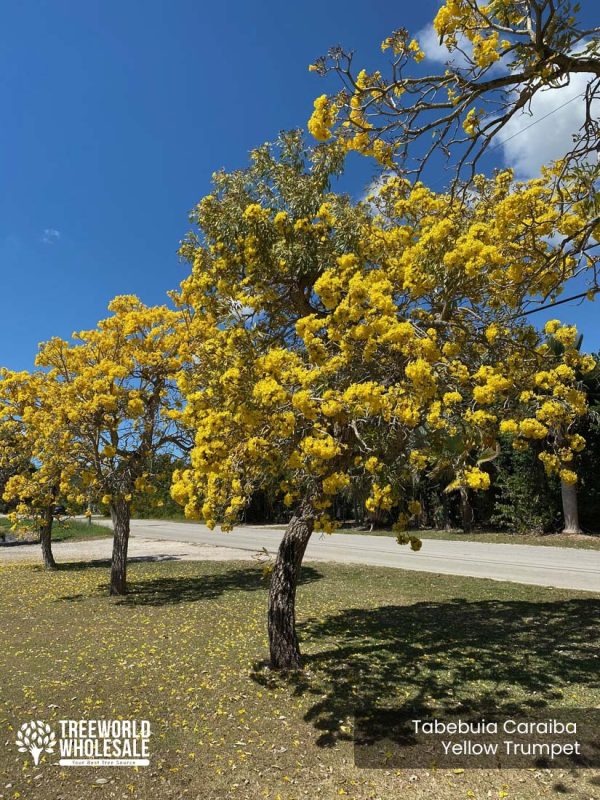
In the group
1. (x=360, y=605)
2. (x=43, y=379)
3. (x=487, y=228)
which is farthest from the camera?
(x=43, y=379)

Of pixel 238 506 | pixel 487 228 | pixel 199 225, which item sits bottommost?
pixel 238 506

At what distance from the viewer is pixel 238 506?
4609mm

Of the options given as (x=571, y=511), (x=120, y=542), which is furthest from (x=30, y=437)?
(x=571, y=511)

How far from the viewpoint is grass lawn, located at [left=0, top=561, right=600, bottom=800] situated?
3.59 m

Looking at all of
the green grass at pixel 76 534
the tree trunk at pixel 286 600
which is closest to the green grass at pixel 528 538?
the tree trunk at pixel 286 600

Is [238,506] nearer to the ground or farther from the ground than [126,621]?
farther from the ground

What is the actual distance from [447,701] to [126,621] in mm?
5151

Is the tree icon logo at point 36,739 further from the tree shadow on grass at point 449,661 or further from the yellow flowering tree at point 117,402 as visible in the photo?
the yellow flowering tree at point 117,402

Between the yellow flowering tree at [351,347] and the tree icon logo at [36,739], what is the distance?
204 cm

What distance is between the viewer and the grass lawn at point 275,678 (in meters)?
3.59

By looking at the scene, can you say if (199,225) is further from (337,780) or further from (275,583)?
(337,780)

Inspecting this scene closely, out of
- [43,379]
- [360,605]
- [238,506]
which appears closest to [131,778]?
[238,506]

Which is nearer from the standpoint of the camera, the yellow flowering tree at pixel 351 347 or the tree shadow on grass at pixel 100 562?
the yellow flowering tree at pixel 351 347

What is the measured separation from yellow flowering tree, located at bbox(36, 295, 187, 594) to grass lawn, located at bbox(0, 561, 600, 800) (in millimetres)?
2033
